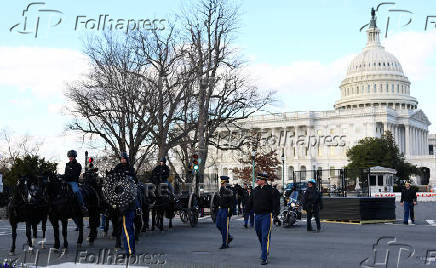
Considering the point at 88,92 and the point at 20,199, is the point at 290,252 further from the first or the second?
the point at 88,92

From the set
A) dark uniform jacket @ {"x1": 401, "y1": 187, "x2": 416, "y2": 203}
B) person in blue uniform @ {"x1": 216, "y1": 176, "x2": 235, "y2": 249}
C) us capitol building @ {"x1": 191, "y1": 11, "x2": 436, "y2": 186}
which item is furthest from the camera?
us capitol building @ {"x1": 191, "y1": 11, "x2": 436, "y2": 186}

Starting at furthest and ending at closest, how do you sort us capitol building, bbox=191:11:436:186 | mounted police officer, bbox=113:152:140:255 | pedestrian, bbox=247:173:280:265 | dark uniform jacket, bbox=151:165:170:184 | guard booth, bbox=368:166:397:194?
us capitol building, bbox=191:11:436:186 < guard booth, bbox=368:166:397:194 < dark uniform jacket, bbox=151:165:170:184 < mounted police officer, bbox=113:152:140:255 < pedestrian, bbox=247:173:280:265

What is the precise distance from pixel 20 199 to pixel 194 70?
2263 cm

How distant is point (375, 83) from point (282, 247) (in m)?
153

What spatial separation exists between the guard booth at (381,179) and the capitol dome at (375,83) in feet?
300

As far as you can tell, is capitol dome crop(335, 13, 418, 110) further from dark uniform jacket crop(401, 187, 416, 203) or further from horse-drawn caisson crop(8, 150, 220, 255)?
horse-drawn caisson crop(8, 150, 220, 255)

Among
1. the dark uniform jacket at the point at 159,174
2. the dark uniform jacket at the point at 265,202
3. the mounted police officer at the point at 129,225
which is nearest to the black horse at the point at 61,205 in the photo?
the mounted police officer at the point at 129,225

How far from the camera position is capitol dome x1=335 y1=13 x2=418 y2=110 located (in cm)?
16462

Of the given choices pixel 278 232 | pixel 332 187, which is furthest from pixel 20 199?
pixel 332 187

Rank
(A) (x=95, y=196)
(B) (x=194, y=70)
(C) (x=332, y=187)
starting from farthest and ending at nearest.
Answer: (C) (x=332, y=187) → (B) (x=194, y=70) → (A) (x=95, y=196)

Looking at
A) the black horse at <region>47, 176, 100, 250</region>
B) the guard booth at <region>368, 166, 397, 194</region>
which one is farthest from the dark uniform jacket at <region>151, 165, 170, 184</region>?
the guard booth at <region>368, 166, 397, 194</region>

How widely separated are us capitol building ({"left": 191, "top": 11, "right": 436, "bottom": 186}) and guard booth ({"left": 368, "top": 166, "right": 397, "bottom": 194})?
61019mm

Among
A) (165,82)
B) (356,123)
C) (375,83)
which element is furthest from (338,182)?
(375,83)

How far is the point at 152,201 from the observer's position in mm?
21766
